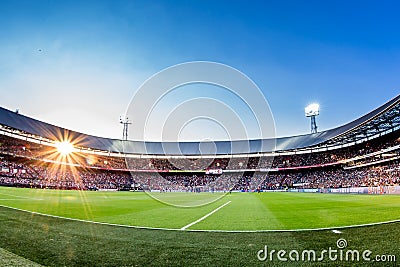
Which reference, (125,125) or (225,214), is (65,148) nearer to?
(125,125)

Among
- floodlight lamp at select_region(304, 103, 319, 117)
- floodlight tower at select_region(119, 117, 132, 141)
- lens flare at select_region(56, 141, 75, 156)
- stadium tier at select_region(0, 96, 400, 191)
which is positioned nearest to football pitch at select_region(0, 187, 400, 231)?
stadium tier at select_region(0, 96, 400, 191)

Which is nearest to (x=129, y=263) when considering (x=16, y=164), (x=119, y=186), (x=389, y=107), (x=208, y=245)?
(x=208, y=245)

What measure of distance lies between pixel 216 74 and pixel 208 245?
705 centimetres

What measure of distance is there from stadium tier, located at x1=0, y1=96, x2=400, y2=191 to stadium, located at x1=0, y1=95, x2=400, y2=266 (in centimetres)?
28

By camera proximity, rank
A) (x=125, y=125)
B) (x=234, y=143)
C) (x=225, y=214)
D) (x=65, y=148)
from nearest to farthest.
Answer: (x=225, y=214)
(x=65, y=148)
(x=125, y=125)
(x=234, y=143)

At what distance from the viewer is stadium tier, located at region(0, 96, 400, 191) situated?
42219 mm

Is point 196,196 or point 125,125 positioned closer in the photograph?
point 196,196

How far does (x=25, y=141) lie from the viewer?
48.9m

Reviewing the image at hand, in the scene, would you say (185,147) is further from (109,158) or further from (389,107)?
(389,107)

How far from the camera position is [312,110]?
216 feet

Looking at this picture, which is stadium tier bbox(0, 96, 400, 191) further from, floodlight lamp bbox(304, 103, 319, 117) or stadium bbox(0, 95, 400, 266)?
floodlight lamp bbox(304, 103, 319, 117)

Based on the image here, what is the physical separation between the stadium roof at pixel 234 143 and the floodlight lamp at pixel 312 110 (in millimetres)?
6562

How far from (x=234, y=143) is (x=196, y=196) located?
4351cm

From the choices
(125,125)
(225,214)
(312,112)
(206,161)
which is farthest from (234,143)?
(225,214)
